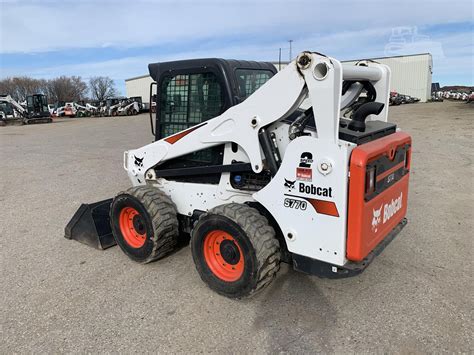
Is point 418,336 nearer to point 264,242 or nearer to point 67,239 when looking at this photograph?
point 264,242

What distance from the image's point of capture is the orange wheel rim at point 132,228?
13.8ft

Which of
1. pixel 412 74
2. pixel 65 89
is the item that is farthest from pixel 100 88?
pixel 412 74

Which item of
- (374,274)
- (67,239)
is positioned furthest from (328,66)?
(67,239)

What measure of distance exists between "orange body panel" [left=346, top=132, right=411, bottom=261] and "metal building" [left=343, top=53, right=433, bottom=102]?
45790 mm

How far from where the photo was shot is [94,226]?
4.64m

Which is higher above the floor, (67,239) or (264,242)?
(264,242)

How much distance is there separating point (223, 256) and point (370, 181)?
1434mm

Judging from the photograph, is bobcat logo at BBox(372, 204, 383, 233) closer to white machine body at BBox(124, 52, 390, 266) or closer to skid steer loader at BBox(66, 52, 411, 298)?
→ skid steer loader at BBox(66, 52, 411, 298)

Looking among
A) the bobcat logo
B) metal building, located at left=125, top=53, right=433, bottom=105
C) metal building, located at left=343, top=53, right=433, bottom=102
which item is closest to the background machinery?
metal building, located at left=125, top=53, right=433, bottom=105

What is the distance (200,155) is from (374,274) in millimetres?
2098

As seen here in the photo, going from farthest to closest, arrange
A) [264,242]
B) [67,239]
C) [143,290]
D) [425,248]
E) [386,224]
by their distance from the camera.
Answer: [67,239] → [425,248] → [143,290] → [386,224] → [264,242]

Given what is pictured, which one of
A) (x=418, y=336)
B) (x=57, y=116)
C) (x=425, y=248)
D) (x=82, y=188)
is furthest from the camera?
(x=57, y=116)

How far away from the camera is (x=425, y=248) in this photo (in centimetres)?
442

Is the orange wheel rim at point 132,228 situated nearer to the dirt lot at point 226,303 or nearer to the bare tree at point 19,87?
the dirt lot at point 226,303
